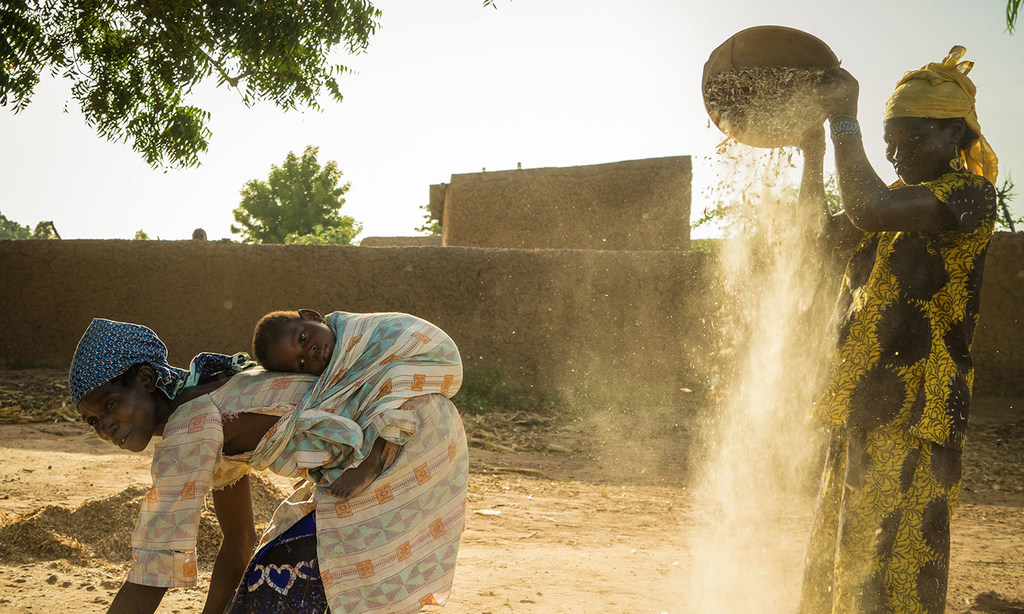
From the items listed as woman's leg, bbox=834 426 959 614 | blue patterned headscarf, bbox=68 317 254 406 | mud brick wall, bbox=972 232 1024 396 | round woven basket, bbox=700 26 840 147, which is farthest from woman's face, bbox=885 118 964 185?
mud brick wall, bbox=972 232 1024 396

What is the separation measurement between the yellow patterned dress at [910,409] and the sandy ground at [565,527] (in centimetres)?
122

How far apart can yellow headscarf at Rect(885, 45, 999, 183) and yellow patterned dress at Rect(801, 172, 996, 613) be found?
19 cm

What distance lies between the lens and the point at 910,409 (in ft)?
7.29

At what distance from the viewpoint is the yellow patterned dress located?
219 centimetres

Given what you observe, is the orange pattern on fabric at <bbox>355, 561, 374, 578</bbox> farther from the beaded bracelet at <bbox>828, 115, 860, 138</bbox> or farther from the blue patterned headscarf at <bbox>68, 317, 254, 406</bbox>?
the beaded bracelet at <bbox>828, 115, 860, 138</bbox>

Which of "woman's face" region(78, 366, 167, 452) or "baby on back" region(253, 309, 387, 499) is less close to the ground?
"baby on back" region(253, 309, 387, 499)

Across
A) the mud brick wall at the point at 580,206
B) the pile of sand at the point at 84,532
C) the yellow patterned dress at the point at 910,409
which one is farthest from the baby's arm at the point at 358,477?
the mud brick wall at the point at 580,206

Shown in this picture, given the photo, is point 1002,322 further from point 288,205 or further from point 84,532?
point 288,205

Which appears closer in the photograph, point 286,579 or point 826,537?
point 286,579

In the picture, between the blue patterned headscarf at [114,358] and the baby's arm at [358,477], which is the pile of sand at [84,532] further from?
the baby's arm at [358,477]

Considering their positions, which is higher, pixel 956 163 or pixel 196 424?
pixel 956 163

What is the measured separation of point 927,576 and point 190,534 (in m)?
1.93

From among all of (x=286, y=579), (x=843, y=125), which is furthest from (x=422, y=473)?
(x=843, y=125)

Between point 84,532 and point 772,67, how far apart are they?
3723 millimetres
